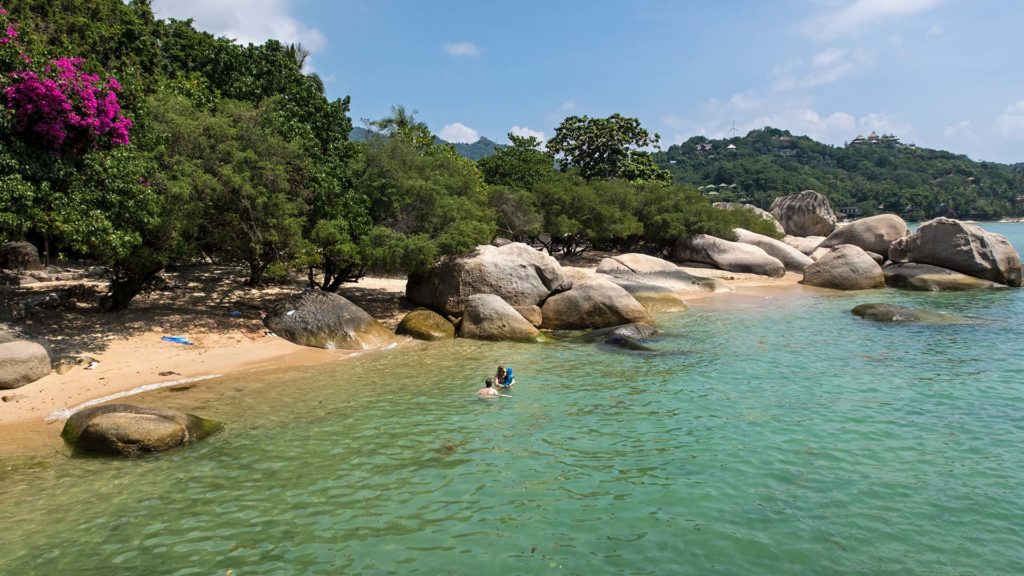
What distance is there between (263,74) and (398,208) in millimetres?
11321

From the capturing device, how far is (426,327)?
61.8ft

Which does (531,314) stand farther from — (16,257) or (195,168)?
(16,257)

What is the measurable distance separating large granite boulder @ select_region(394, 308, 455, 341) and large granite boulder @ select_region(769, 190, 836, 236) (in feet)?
143

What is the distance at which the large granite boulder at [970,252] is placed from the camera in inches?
1168

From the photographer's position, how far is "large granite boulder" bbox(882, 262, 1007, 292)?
29172 mm

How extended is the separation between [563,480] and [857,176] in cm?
15628

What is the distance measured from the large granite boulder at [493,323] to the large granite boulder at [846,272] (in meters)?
19.5

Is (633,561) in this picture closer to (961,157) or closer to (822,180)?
(822,180)

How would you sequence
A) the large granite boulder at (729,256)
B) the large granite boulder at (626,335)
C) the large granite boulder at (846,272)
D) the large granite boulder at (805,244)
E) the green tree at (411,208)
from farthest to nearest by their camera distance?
the large granite boulder at (805,244) < the large granite boulder at (729,256) < the large granite boulder at (846,272) < the green tree at (411,208) < the large granite boulder at (626,335)

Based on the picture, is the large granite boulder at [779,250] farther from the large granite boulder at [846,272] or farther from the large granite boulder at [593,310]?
the large granite boulder at [593,310]

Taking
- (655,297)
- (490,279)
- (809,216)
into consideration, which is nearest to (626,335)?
(490,279)

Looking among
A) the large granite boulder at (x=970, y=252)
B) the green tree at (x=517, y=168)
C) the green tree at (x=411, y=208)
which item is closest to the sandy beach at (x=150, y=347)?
the green tree at (x=411, y=208)

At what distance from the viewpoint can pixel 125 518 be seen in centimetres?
745

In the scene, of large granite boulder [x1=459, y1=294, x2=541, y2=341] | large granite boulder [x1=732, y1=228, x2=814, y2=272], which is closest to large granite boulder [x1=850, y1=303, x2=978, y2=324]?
large granite boulder [x1=459, y1=294, x2=541, y2=341]
